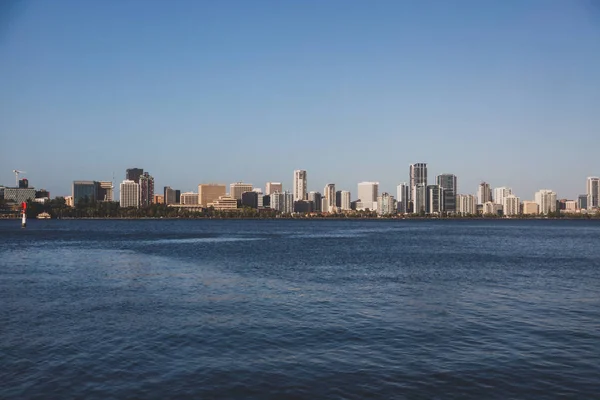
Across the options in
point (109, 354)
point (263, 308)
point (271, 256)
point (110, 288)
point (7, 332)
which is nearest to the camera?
point (109, 354)

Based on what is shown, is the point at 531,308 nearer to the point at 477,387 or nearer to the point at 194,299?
the point at 477,387

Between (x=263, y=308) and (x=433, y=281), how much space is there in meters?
17.2

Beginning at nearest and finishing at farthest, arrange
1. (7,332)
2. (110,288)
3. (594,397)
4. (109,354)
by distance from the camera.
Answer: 1. (594,397)
2. (109,354)
3. (7,332)
4. (110,288)

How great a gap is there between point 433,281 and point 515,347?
65.6 ft

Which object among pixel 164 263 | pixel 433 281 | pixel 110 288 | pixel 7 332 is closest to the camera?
pixel 7 332

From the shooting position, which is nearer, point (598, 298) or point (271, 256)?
point (598, 298)

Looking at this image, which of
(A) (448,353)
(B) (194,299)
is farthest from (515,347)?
(B) (194,299)

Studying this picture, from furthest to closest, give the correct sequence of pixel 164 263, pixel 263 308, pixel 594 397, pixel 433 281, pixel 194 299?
pixel 164 263 < pixel 433 281 < pixel 194 299 < pixel 263 308 < pixel 594 397

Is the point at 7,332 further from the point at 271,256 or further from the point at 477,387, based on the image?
the point at 271,256

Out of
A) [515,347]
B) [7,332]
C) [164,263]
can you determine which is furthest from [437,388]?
[164,263]

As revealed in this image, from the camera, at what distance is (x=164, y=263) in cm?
5550

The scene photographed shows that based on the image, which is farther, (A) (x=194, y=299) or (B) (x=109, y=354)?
(A) (x=194, y=299)

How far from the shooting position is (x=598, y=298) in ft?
107

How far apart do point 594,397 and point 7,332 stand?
23.1 metres
